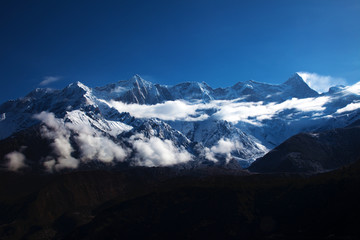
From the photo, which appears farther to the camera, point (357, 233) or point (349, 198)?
point (349, 198)

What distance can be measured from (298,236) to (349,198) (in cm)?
3842

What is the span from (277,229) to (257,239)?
40.9 feet

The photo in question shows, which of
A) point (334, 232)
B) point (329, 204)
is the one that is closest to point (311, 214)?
point (329, 204)

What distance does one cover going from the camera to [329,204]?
199375 millimetres

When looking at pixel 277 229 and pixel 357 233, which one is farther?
pixel 277 229

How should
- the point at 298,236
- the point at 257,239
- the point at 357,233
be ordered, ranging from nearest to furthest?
the point at 357,233
the point at 298,236
the point at 257,239

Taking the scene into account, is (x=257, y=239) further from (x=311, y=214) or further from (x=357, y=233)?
(x=357, y=233)

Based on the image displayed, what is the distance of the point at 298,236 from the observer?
177875 millimetres

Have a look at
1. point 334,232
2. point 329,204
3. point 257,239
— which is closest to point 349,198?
point 329,204

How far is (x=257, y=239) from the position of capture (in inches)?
7589

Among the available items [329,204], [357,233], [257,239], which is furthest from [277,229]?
[357,233]

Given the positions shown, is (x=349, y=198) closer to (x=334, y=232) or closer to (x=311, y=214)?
(x=311, y=214)

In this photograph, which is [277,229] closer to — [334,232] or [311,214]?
[311,214]

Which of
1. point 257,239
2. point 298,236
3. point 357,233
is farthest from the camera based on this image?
point 257,239
